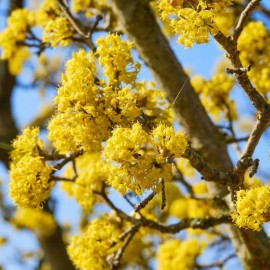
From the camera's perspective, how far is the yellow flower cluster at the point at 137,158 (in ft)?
7.47

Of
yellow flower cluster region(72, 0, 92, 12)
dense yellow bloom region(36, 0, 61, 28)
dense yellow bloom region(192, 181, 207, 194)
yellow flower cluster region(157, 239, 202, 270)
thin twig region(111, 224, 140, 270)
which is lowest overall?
thin twig region(111, 224, 140, 270)

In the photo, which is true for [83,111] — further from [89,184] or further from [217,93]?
[217,93]

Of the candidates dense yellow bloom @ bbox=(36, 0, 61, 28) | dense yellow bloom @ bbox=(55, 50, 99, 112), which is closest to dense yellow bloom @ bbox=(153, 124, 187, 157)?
dense yellow bloom @ bbox=(55, 50, 99, 112)

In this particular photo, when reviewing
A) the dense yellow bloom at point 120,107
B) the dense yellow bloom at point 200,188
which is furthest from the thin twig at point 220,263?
the dense yellow bloom at point 120,107

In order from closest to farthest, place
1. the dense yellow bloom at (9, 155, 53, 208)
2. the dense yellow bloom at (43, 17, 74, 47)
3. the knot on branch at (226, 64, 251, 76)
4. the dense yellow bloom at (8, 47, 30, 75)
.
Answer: the knot on branch at (226, 64, 251, 76)
the dense yellow bloom at (9, 155, 53, 208)
the dense yellow bloom at (43, 17, 74, 47)
the dense yellow bloom at (8, 47, 30, 75)

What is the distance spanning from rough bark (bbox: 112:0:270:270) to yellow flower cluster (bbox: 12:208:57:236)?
3454 mm

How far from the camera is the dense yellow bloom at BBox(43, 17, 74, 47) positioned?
12.2 feet

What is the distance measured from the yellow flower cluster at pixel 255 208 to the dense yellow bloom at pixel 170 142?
36 cm

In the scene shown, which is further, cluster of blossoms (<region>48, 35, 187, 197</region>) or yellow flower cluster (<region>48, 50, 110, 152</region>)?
yellow flower cluster (<region>48, 50, 110, 152</region>)

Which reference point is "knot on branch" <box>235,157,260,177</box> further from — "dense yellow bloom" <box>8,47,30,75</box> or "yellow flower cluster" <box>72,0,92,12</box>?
"dense yellow bloom" <box>8,47,30,75</box>

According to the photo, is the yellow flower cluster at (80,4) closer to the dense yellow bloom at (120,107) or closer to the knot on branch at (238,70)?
the dense yellow bloom at (120,107)

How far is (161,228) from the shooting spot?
141 inches

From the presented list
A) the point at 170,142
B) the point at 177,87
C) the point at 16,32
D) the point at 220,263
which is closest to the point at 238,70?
the point at 170,142

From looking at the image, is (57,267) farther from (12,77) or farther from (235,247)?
(235,247)
